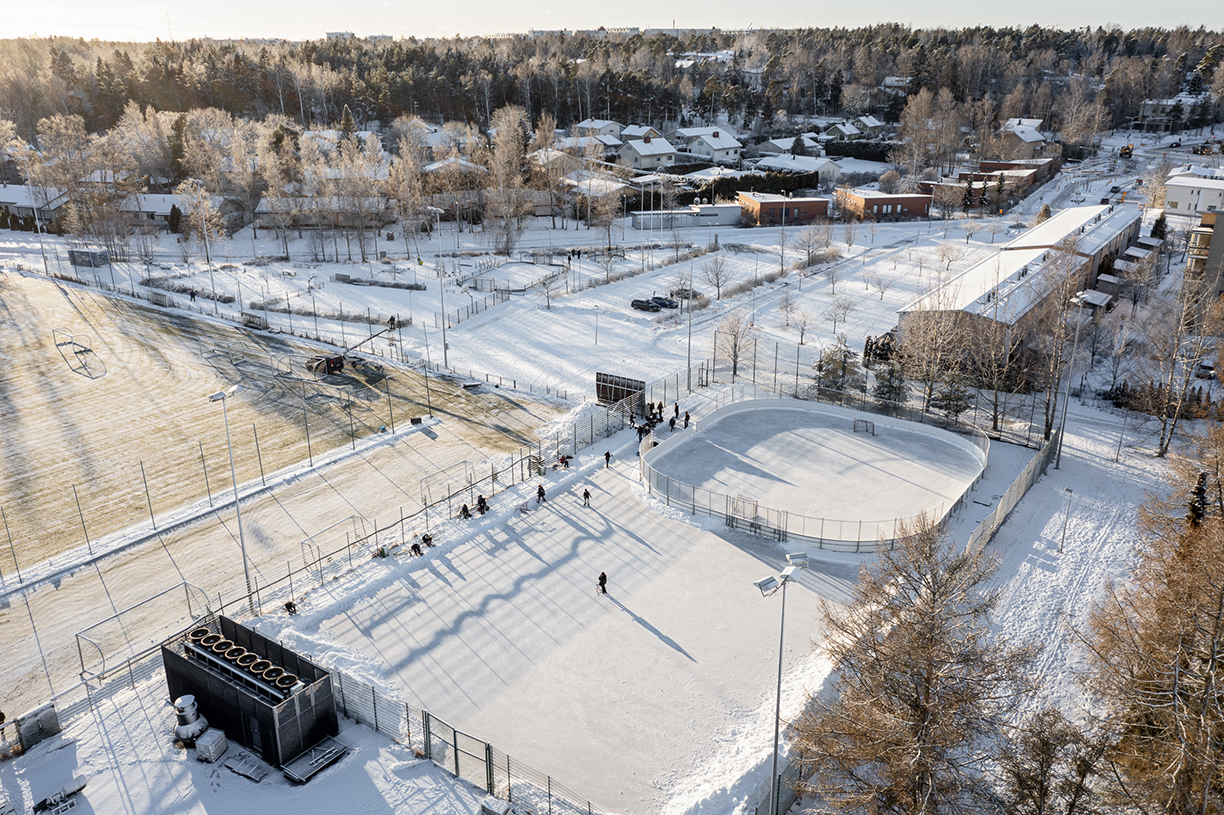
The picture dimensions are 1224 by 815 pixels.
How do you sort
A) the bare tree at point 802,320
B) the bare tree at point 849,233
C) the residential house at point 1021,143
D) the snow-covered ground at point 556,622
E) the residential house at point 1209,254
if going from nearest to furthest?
the snow-covered ground at point 556,622 → the bare tree at point 802,320 → the residential house at point 1209,254 → the bare tree at point 849,233 → the residential house at point 1021,143

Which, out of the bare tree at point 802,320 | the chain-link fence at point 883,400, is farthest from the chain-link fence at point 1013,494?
the bare tree at point 802,320

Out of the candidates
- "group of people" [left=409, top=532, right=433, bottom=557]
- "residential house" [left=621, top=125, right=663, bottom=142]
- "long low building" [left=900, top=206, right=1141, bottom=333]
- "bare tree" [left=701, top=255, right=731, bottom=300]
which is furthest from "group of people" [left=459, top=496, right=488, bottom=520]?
"residential house" [left=621, top=125, right=663, bottom=142]

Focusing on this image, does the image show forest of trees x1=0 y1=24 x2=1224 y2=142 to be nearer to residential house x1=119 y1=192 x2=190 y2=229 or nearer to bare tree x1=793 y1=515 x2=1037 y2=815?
residential house x1=119 y1=192 x2=190 y2=229

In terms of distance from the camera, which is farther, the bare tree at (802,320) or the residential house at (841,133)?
the residential house at (841,133)

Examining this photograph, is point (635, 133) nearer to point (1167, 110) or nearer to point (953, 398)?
point (953, 398)

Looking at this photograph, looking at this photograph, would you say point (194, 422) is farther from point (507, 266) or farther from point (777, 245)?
point (777, 245)

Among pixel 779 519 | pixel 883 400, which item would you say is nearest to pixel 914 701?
pixel 779 519

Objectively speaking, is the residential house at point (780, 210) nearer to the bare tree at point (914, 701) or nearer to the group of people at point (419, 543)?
the group of people at point (419, 543)
